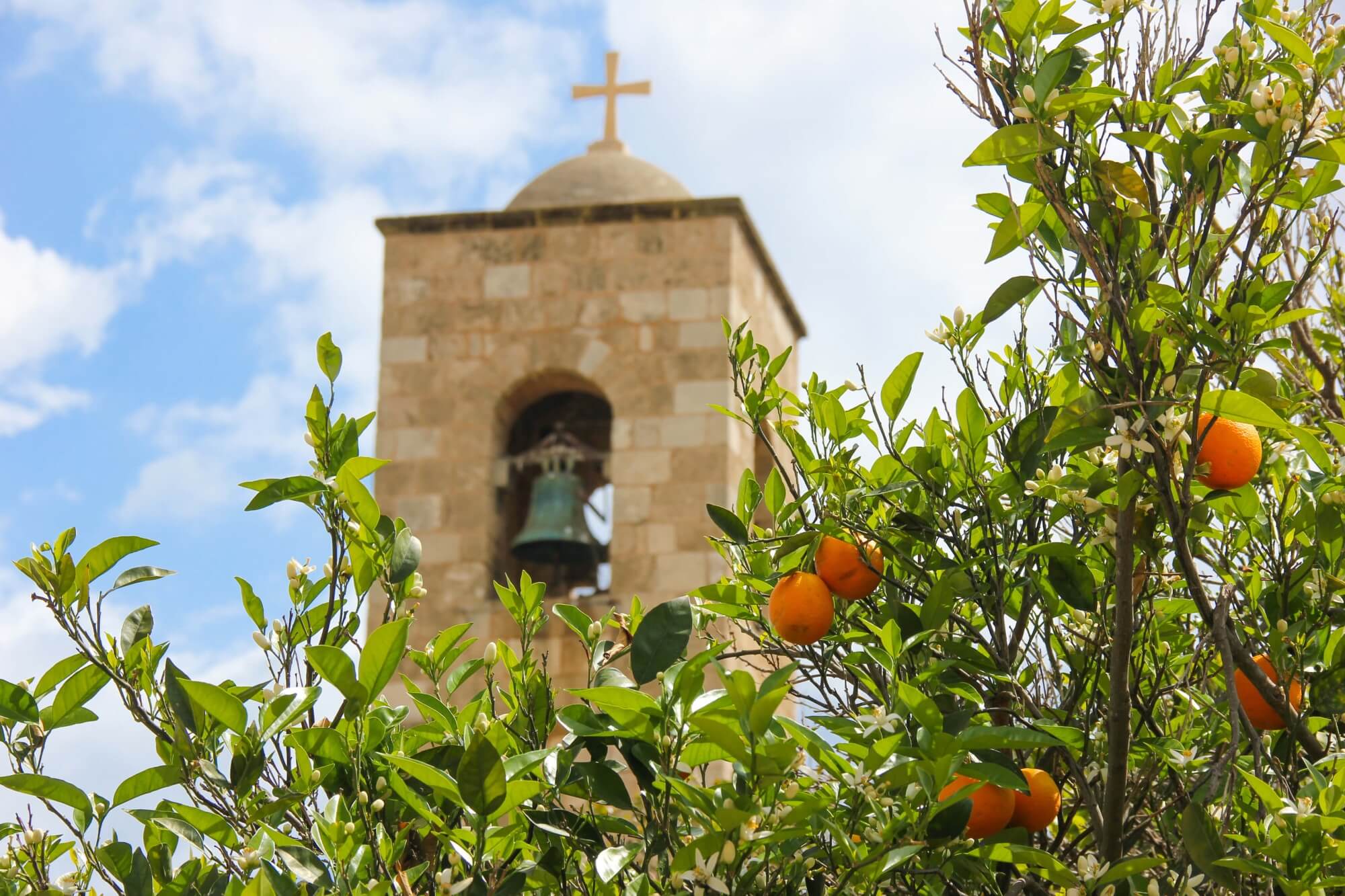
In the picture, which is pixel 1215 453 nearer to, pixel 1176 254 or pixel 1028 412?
pixel 1176 254

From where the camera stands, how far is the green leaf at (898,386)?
1954 millimetres

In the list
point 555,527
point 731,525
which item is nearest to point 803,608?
point 731,525

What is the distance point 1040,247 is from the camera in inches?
68.4

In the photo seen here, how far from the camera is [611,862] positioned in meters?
1.44

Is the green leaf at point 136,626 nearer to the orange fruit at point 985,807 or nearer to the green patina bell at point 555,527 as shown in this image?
the orange fruit at point 985,807

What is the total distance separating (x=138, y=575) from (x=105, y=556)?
42 millimetres

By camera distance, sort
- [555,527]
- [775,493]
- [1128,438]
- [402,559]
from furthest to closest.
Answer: [555,527] → [775,493] → [402,559] → [1128,438]

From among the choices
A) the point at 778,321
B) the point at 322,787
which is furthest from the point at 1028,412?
the point at 778,321

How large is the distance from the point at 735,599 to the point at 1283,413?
0.67 meters

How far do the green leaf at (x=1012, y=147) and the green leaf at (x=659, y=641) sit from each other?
0.53 metres

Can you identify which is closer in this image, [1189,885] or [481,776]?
[481,776]

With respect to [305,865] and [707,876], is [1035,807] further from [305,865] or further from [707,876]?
[305,865]

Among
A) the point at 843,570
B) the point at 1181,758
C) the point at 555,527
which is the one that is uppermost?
the point at 555,527

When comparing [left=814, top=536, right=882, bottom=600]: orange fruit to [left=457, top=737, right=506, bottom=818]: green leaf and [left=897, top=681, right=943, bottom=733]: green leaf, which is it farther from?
[left=457, top=737, right=506, bottom=818]: green leaf
